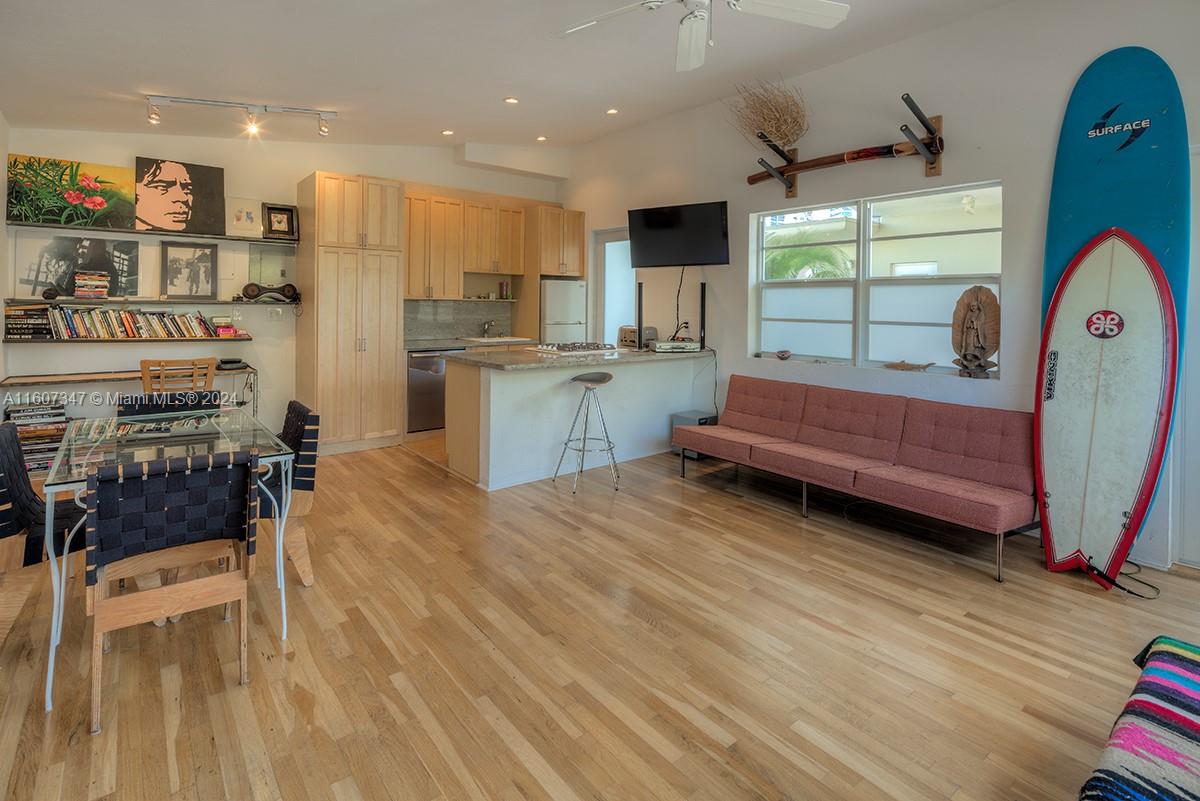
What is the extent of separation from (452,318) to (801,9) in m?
5.27

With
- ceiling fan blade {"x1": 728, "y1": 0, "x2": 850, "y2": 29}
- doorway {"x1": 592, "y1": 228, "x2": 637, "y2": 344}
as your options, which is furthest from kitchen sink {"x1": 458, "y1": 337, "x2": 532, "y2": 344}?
ceiling fan blade {"x1": 728, "y1": 0, "x2": 850, "y2": 29}

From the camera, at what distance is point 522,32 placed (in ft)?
12.4

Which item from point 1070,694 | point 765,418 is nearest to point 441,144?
point 765,418

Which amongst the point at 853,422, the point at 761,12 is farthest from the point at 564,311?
the point at 761,12

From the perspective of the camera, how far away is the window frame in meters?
4.19

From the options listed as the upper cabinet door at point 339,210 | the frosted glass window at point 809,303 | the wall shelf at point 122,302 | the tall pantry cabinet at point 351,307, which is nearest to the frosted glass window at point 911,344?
the frosted glass window at point 809,303

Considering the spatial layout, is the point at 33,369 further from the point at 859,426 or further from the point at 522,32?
the point at 859,426

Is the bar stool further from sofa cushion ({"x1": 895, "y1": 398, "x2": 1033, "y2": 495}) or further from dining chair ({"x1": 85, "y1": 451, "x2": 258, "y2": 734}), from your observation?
dining chair ({"x1": 85, "y1": 451, "x2": 258, "y2": 734})

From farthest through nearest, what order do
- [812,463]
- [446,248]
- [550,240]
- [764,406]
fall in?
[550,240] → [446,248] → [764,406] → [812,463]

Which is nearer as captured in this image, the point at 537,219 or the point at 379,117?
the point at 379,117

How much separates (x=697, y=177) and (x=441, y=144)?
2741 millimetres

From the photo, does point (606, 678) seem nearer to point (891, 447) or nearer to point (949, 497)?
point (949, 497)

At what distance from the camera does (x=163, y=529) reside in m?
2.24

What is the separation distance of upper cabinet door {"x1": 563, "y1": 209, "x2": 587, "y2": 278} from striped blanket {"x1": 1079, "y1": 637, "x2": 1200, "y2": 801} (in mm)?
6327
